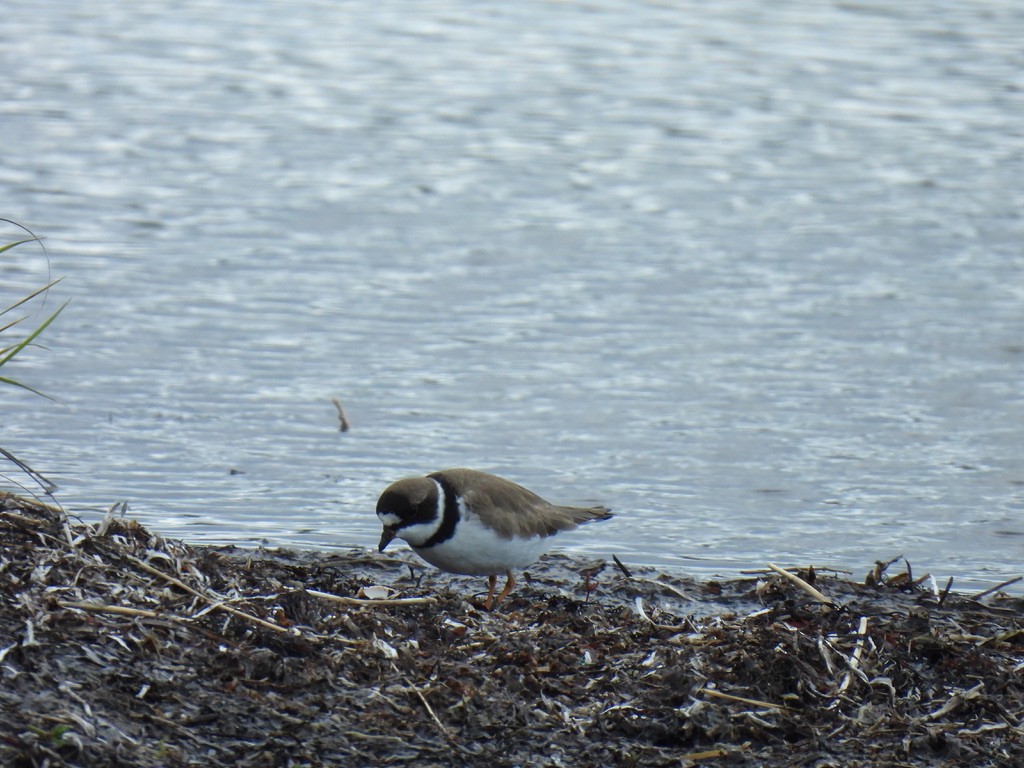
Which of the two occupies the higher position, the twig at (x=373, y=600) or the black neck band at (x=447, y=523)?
the black neck band at (x=447, y=523)

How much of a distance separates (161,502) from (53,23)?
1329cm

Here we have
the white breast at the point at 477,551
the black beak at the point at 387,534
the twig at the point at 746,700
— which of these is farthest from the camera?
the black beak at the point at 387,534

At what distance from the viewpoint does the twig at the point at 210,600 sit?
→ 5434 mm

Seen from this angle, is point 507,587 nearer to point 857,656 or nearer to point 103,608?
point 857,656

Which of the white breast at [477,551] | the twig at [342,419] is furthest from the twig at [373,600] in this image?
the twig at [342,419]

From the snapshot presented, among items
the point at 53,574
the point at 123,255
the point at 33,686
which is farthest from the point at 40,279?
the point at 33,686

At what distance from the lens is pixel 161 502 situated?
7926mm

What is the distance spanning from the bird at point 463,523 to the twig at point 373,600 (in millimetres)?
248

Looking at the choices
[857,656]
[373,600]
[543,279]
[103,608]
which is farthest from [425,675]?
[543,279]

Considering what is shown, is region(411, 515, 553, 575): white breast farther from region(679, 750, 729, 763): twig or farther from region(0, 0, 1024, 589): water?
region(679, 750, 729, 763): twig

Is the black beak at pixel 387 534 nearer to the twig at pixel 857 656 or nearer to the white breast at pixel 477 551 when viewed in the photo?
the white breast at pixel 477 551

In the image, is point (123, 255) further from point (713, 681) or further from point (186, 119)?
point (713, 681)

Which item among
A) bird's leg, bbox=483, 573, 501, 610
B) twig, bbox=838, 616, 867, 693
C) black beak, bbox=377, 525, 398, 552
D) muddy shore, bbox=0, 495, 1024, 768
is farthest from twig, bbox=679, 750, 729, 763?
black beak, bbox=377, 525, 398, 552

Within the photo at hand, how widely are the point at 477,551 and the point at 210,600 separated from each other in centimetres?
125
